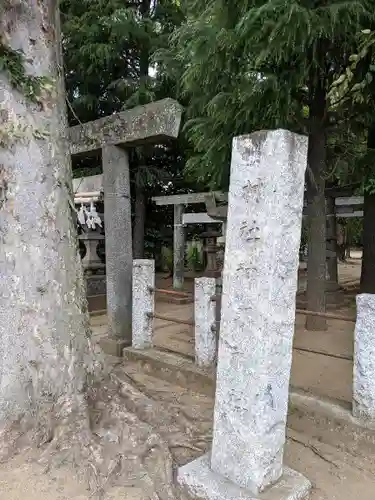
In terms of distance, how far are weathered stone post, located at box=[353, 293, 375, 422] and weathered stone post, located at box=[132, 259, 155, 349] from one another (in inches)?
93.1

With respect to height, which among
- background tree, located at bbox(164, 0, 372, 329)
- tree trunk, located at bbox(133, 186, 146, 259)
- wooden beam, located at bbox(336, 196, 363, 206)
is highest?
background tree, located at bbox(164, 0, 372, 329)

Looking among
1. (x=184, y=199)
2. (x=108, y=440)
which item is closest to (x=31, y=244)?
(x=108, y=440)

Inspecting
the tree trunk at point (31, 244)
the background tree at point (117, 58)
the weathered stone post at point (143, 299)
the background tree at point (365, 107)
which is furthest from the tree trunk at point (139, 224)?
the tree trunk at point (31, 244)

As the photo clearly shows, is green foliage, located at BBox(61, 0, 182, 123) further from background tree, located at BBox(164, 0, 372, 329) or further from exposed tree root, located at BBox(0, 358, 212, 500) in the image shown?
exposed tree root, located at BBox(0, 358, 212, 500)

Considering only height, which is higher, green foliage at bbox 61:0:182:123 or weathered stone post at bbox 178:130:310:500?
green foliage at bbox 61:0:182:123

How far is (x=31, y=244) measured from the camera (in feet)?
9.87

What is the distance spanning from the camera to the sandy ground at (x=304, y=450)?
2531mm

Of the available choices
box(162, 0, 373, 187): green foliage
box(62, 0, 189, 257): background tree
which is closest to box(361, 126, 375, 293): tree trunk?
box(162, 0, 373, 187): green foliage

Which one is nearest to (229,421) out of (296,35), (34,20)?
(34,20)

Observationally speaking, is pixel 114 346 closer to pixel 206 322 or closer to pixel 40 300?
pixel 206 322

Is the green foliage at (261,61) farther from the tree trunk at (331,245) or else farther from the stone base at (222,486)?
the stone base at (222,486)

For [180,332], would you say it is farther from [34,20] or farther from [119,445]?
[34,20]

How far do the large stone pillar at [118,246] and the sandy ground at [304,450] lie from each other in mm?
657

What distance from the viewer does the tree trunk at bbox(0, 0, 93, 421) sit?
9.80ft
